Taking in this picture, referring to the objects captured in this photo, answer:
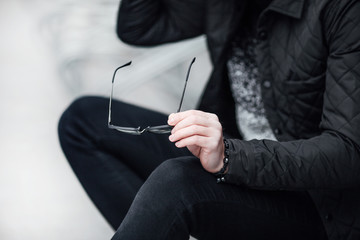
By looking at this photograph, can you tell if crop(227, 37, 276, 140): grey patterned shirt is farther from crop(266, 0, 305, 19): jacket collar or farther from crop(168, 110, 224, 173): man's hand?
crop(168, 110, 224, 173): man's hand

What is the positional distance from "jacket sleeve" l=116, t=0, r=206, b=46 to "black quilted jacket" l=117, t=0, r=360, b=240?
0.02 metres

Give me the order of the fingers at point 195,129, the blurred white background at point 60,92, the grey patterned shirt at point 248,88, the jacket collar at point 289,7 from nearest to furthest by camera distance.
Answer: the fingers at point 195,129 → the jacket collar at point 289,7 → the grey patterned shirt at point 248,88 → the blurred white background at point 60,92

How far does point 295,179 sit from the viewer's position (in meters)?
0.90

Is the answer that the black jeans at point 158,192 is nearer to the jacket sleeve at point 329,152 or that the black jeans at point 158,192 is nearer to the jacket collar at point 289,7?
the jacket sleeve at point 329,152

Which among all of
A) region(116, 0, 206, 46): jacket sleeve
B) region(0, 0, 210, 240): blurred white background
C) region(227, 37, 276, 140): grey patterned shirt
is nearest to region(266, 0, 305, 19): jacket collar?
region(227, 37, 276, 140): grey patterned shirt

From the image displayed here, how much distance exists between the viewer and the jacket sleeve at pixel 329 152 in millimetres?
890

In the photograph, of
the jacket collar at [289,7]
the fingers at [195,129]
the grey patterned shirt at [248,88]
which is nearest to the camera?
the fingers at [195,129]

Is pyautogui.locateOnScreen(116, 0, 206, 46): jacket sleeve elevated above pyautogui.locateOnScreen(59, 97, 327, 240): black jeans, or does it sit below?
above

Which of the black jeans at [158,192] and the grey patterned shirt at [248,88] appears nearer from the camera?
the black jeans at [158,192]

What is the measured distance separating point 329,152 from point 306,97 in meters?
0.18

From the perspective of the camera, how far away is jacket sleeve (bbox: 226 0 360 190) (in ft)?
2.92

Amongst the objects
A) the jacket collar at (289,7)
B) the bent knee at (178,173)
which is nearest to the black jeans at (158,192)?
the bent knee at (178,173)

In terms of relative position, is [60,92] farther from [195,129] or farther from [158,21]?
[195,129]

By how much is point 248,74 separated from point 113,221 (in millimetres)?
494
